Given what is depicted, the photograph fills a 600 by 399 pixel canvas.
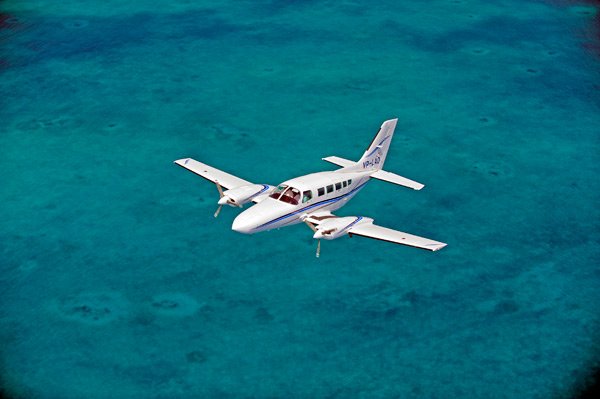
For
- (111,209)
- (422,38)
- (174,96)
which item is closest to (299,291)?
(111,209)

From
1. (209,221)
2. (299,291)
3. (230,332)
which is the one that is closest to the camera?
(230,332)

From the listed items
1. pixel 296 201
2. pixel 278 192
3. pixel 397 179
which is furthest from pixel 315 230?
pixel 397 179

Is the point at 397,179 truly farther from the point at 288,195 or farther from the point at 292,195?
the point at 288,195

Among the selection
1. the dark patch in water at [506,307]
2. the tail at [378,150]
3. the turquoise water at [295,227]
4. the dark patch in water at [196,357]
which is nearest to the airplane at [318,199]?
the tail at [378,150]

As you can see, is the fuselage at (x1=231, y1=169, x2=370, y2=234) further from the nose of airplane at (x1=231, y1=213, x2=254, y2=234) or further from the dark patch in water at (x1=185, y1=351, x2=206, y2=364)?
the dark patch in water at (x1=185, y1=351, x2=206, y2=364)

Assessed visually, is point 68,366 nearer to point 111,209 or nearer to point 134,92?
point 111,209

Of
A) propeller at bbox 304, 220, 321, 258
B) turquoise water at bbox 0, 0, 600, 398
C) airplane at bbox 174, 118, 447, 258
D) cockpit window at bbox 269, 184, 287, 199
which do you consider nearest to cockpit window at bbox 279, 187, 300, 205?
airplane at bbox 174, 118, 447, 258
